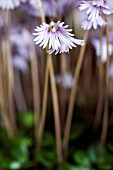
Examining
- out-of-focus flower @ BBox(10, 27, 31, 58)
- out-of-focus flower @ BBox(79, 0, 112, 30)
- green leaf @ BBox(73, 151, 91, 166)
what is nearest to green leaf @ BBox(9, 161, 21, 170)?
green leaf @ BBox(73, 151, 91, 166)

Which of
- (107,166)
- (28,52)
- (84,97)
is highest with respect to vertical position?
(28,52)

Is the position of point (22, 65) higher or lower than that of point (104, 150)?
higher

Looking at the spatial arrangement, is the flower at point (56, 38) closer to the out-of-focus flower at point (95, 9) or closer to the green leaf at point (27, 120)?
the out-of-focus flower at point (95, 9)

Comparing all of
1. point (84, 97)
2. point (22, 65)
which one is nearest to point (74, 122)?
point (84, 97)

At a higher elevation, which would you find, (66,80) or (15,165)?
(66,80)

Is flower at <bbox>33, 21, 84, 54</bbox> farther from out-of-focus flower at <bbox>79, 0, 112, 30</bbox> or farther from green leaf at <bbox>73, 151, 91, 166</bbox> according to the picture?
green leaf at <bbox>73, 151, 91, 166</bbox>

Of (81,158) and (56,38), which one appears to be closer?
(56,38)

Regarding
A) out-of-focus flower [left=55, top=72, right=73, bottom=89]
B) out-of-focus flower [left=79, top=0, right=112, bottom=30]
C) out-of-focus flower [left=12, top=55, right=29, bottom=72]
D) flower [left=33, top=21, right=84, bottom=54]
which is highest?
out-of-focus flower [left=79, top=0, right=112, bottom=30]

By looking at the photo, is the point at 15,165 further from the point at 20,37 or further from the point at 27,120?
the point at 20,37

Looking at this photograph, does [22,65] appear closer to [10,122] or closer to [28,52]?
[28,52]

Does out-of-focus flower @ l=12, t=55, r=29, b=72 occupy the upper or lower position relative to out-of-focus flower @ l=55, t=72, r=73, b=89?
upper

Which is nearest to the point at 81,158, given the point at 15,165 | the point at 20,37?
the point at 15,165
